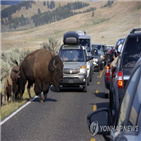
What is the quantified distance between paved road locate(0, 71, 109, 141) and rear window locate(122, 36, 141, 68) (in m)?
1.94

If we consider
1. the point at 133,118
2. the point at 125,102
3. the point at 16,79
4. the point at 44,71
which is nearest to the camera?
the point at 133,118

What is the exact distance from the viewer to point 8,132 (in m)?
9.81

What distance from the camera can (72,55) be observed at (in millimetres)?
19875

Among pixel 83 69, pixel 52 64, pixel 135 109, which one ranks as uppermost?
pixel 135 109

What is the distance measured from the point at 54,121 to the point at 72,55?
9.01 metres

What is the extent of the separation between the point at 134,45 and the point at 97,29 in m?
172

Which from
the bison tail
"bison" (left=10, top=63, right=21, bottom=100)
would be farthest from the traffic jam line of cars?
"bison" (left=10, top=63, right=21, bottom=100)

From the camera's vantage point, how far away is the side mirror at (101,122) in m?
3.71

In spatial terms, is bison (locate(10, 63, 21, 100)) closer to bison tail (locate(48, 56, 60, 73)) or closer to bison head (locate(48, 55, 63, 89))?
bison head (locate(48, 55, 63, 89))

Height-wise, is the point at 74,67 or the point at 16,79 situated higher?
the point at 74,67

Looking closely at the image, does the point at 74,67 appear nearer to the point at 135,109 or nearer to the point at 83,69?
the point at 83,69

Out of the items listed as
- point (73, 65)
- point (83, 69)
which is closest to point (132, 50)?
point (83, 69)

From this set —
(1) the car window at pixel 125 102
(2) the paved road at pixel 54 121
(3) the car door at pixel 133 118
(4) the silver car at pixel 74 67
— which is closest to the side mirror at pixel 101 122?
(1) the car window at pixel 125 102

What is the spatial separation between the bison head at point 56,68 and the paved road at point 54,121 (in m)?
0.93
